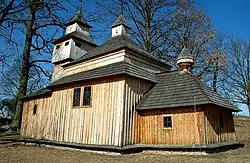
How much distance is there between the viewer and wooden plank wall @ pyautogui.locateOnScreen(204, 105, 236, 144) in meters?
13.1

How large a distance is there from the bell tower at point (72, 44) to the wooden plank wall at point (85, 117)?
4.04 metres

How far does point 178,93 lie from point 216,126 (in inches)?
116

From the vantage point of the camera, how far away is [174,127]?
44.1 feet

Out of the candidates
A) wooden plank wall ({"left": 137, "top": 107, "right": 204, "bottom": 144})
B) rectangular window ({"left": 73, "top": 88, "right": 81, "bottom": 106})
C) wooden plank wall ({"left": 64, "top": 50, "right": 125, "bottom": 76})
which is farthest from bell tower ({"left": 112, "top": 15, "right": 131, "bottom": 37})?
wooden plank wall ({"left": 137, "top": 107, "right": 204, "bottom": 144})

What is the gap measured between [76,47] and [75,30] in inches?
82.6

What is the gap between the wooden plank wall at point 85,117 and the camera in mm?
13984

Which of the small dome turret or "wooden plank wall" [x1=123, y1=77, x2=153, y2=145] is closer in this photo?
"wooden plank wall" [x1=123, y1=77, x2=153, y2=145]

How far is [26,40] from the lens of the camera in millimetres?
23500

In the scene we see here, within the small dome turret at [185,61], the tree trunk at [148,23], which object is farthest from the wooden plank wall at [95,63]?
the tree trunk at [148,23]

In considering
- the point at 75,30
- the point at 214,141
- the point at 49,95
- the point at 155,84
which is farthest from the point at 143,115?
the point at 75,30

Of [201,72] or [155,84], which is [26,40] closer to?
[155,84]

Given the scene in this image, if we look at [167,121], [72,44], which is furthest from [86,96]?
[72,44]

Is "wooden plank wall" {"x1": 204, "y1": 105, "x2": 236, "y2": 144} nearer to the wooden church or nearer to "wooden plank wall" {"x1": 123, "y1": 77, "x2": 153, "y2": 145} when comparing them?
the wooden church

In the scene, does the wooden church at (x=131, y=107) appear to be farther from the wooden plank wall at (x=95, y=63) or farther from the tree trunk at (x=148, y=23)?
the tree trunk at (x=148, y=23)
